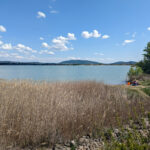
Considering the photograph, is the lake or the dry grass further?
the lake

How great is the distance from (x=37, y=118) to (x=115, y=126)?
75.6 inches

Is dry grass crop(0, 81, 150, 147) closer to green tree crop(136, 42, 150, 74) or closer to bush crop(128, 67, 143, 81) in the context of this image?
bush crop(128, 67, 143, 81)

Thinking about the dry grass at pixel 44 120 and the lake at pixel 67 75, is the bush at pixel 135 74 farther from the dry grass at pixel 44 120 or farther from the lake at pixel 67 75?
the dry grass at pixel 44 120

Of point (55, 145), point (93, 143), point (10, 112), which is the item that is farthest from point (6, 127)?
point (93, 143)

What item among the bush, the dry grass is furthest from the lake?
the dry grass

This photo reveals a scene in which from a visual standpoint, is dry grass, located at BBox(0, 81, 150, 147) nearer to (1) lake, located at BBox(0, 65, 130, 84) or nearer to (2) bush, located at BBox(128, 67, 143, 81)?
(1) lake, located at BBox(0, 65, 130, 84)

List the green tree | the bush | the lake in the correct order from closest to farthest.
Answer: the lake → the bush → the green tree

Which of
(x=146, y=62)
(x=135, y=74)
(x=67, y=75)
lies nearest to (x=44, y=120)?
(x=135, y=74)

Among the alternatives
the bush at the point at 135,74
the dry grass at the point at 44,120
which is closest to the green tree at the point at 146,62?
the bush at the point at 135,74

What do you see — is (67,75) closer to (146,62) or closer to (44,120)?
(146,62)

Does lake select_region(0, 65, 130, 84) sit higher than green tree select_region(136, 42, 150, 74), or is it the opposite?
green tree select_region(136, 42, 150, 74)

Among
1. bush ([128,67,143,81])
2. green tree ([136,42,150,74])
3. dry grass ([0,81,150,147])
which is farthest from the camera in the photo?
green tree ([136,42,150,74])

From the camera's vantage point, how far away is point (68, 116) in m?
2.62

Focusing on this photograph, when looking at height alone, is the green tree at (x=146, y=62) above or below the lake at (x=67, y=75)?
above
